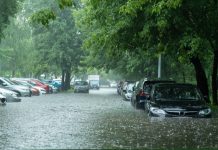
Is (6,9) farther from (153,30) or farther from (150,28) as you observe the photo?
(150,28)

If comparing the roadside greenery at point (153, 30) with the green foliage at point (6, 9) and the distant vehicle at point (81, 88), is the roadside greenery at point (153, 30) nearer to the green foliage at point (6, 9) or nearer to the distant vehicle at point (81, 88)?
the green foliage at point (6, 9)

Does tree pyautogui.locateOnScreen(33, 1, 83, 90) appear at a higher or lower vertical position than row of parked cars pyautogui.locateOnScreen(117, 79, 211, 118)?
higher

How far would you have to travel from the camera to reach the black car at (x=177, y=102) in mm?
17198

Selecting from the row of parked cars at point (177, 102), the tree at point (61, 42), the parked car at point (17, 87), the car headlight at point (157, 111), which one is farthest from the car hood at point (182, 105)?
the tree at point (61, 42)

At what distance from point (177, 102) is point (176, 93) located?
3.71ft

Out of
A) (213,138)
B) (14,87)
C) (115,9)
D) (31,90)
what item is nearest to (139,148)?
(213,138)

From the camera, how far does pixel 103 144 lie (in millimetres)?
10992

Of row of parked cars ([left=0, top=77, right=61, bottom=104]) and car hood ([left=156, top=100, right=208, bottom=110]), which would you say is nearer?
car hood ([left=156, top=100, right=208, bottom=110])

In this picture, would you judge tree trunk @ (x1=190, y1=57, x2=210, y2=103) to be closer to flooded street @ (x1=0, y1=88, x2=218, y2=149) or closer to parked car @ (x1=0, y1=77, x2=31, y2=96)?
flooded street @ (x1=0, y1=88, x2=218, y2=149)

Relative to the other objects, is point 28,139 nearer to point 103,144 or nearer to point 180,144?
point 103,144

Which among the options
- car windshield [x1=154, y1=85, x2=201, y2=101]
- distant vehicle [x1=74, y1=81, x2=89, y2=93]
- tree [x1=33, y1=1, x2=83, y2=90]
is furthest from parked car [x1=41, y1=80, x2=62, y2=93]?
car windshield [x1=154, y1=85, x2=201, y2=101]

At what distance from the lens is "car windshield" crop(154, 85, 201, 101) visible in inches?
728

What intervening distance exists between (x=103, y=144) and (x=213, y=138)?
9.08 ft

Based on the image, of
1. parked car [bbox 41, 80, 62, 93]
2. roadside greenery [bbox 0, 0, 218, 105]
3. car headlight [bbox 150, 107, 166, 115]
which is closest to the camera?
roadside greenery [bbox 0, 0, 218, 105]
